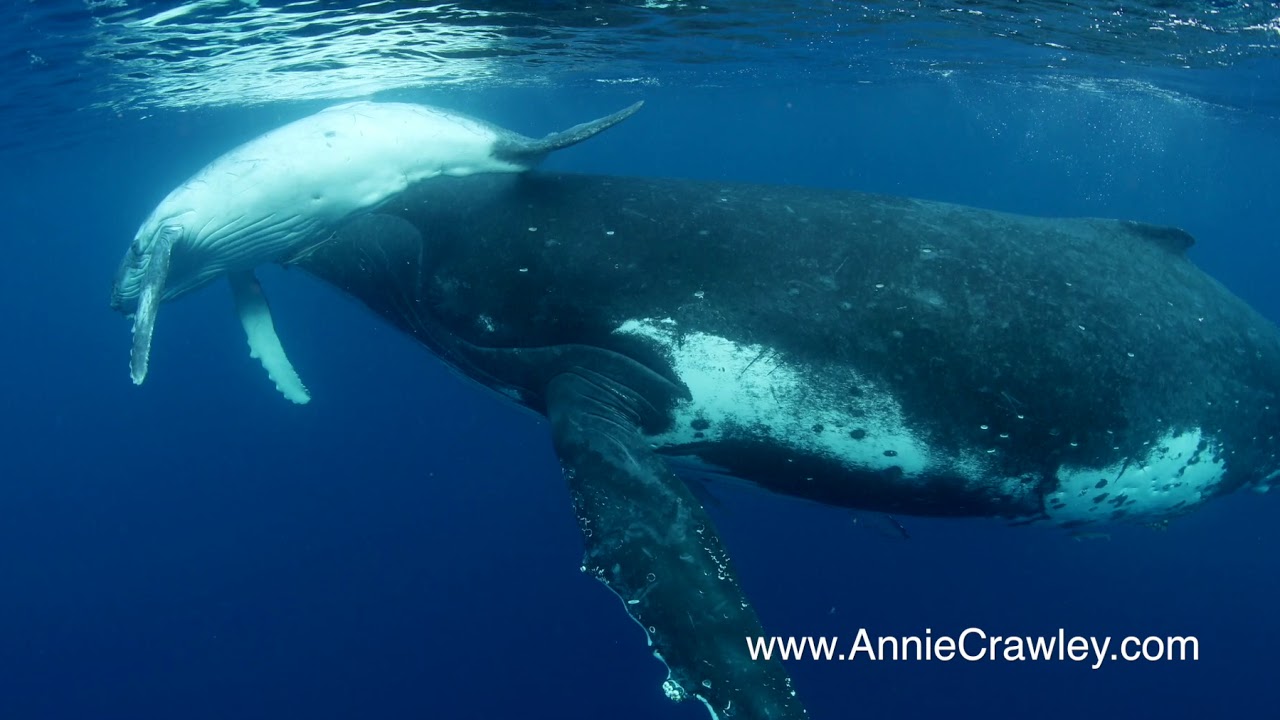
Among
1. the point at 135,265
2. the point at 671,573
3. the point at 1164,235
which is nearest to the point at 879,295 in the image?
the point at 671,573

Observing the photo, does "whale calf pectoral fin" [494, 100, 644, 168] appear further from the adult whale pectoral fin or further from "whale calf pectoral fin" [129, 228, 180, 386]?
"whale calf pectoral fin" [129, 228, 180, 386]

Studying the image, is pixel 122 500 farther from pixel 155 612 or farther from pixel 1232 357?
pixel 1232 357

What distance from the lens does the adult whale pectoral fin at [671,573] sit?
397 centimetres

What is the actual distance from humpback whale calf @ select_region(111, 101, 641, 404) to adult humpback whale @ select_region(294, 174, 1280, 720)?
461 millimetres

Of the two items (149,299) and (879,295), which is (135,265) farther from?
(879,295)

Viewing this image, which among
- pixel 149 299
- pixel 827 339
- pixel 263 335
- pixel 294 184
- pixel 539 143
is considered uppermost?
pixel 539 143

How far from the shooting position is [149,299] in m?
4.87

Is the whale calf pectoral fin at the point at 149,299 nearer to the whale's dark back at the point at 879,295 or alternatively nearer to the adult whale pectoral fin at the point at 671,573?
the whale's dark back at the point at 879,295

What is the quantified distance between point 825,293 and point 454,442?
1903 centimetres

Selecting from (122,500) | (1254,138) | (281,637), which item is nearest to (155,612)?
(281,637)

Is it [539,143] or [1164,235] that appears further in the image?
[1164,235]

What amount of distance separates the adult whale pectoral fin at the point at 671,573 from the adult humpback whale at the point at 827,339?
0.03 meters

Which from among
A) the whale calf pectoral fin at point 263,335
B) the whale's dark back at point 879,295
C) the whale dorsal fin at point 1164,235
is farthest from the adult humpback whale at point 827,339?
the whale calf pectoral fin at point 263,335

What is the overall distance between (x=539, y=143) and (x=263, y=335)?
346cm
